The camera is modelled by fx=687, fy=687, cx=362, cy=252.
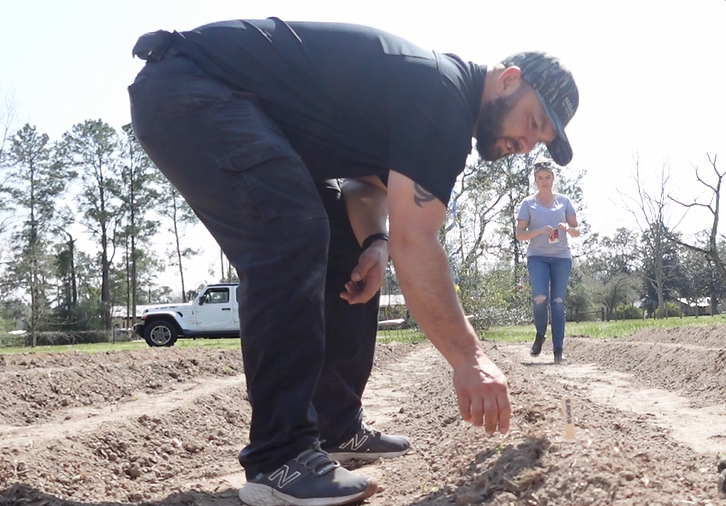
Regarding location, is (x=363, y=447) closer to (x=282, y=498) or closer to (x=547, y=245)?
(x=282, y=498)

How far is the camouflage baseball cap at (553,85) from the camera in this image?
2.31m

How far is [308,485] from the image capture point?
1.94m

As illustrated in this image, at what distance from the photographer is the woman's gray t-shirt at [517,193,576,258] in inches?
253

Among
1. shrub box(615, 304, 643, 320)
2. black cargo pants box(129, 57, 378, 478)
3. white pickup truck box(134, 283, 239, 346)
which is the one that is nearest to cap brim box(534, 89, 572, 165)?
black cargo pants box(129, 57, 378, 478)

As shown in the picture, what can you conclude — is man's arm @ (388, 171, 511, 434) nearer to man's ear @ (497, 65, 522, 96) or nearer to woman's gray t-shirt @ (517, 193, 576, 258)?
man's ear @ (497, 65, 522, 96)

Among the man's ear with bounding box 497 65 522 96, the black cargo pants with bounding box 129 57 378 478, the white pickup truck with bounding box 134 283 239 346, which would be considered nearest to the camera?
the black cargo pants with bounding box 129 57 378 478

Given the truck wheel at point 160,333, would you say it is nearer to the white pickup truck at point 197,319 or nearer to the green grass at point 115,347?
A: the white pickup truck at point 197,319

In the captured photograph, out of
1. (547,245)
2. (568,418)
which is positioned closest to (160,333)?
(547,245)

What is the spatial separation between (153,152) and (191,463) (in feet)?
5.86

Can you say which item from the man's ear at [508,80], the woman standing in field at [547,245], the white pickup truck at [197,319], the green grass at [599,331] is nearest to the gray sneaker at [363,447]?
the man's ear at [508,80]

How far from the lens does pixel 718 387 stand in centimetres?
450

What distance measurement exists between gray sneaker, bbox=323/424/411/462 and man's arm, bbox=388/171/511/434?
0.96 metres

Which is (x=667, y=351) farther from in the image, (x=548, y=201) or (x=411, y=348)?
(x=411, y=348)

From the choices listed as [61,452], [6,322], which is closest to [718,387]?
[61,452]
